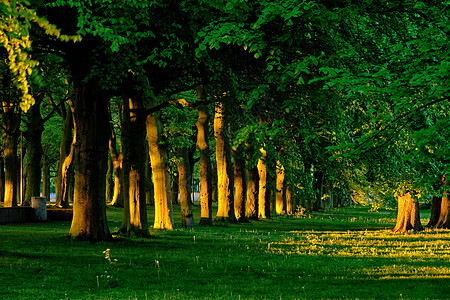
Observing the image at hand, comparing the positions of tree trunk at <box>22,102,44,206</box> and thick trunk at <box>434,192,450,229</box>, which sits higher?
tree trunk at <box>22,102,44,206</box>

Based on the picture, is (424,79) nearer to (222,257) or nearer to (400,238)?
(222,257)

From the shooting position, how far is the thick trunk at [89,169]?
1767 cm

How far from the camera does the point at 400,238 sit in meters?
24.8

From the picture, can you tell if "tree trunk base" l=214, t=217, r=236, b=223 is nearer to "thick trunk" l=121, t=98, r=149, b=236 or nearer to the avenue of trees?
the avenue of trees

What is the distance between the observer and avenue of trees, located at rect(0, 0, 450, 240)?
9.74 meters

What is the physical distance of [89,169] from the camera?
58.1 feet

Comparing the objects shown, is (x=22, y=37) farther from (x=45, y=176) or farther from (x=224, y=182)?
(x=45, y=176)

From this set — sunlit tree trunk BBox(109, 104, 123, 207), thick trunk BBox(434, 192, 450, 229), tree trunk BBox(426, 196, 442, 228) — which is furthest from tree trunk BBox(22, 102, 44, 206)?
thick trunk BBox(434, 192, 450, 229)

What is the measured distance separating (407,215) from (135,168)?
15272mm

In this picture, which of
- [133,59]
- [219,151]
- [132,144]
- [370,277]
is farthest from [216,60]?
[219,151]

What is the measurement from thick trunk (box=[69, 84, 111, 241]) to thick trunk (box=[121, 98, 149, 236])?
2.47 meters

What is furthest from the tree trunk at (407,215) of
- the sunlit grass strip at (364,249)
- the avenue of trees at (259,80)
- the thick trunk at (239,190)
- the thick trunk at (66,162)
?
the thick trunk at (66,162)

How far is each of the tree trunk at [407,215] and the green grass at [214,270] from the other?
8631mm

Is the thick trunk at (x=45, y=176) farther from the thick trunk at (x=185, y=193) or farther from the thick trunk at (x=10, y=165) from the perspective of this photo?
the thick trunk at (x=185, y=193)
